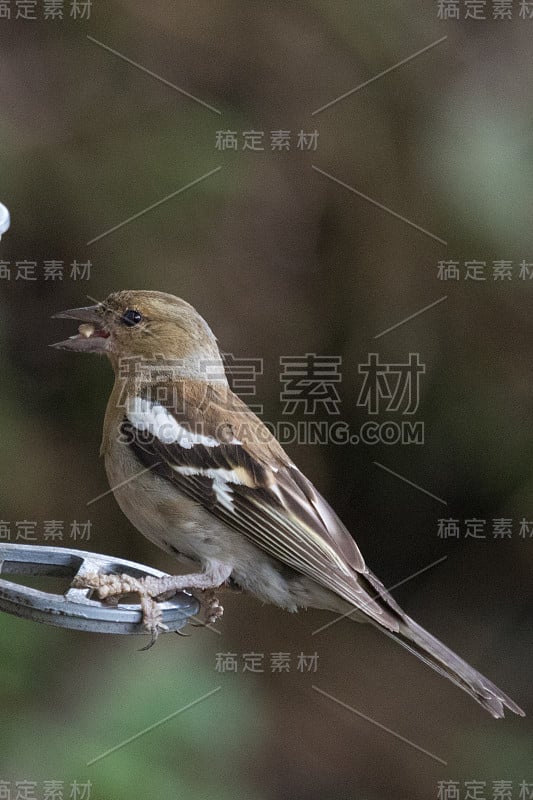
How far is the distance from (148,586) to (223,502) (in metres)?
0.41

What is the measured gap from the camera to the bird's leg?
2908 mm

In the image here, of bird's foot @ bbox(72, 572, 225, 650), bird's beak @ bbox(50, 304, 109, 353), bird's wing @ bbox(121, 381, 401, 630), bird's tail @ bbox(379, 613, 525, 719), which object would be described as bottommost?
bird's tail @ bbox(379, 613, 525, 719)

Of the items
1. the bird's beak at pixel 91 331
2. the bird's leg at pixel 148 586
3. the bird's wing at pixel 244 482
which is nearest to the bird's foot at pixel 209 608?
the bird's leg at pixel 148 586

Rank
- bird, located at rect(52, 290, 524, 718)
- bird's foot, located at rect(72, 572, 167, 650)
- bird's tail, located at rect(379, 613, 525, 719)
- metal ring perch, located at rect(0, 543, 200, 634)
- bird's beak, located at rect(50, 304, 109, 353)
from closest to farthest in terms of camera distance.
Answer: metal ring perch, located at rect(0, 543, 200, 634)
bird's foot, located at rect(72, 572, 167, 650)
bird's tail, located at rect(379, 613, 525, 719)
bird, located at rect(52, 290, 524, 718)
bird's beak, located at rect(50, 304, 109, 353)

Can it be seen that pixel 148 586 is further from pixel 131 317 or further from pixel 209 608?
pixel 131 317

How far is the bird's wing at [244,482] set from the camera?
339 cm

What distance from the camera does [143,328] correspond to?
370 centimetres

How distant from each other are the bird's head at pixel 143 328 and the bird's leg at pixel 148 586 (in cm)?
73

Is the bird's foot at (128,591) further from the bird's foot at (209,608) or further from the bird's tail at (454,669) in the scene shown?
the bird's tail at (454,669)

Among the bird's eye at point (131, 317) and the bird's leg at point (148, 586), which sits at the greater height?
the bird's eye at point (131, 317)

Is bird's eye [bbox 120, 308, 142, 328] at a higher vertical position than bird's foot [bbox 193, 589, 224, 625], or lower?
higher

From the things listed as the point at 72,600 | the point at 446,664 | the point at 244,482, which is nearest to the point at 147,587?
the point at 72,600

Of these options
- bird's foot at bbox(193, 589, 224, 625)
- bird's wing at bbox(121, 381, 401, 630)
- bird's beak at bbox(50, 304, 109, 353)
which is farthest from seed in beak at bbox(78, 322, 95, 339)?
bird's foot at bbox(193, 589, 224, 625)

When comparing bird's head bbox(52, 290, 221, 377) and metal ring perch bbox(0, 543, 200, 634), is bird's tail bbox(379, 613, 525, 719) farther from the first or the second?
bird's head bbox(52, 290, 221, 377)
